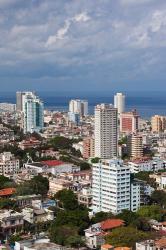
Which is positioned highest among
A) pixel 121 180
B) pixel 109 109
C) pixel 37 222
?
pixel 109 109

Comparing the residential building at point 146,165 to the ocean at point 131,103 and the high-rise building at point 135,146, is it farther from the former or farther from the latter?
the ocean at point 131,103

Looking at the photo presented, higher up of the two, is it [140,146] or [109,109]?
[109,109]

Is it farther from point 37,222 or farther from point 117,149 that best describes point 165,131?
point 37,222

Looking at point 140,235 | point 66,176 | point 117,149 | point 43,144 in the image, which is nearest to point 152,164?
point 117,149

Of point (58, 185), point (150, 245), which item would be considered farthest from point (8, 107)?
point (150, 245)

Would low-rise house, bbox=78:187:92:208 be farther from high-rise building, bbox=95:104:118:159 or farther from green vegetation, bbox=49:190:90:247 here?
high-rise building, bbox=95:104:118:159

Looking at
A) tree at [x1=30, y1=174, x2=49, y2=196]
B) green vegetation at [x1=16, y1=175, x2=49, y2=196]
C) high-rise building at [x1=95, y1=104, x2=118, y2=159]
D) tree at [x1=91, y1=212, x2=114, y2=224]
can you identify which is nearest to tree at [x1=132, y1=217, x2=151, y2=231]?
tree at [x1=91, y1=212, x2=114, y2=224]

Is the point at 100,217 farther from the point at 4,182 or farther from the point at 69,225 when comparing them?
the point at 4,182
